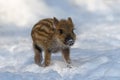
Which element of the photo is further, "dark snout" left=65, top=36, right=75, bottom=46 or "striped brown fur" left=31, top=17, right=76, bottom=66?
"striped brown fur" left=31, top=17, right=76, bottom=66

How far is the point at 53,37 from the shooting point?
1036 centimetres

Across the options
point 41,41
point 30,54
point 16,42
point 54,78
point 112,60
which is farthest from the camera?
point 16,42

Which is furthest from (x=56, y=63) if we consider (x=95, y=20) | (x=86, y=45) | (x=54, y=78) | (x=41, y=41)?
(x=95, y=20)

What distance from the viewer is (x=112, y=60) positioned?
382 inches

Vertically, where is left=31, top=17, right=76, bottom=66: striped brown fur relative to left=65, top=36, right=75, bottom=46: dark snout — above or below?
above

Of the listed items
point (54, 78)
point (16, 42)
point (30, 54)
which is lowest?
point (54, 78)

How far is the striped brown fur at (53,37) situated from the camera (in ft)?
33.1

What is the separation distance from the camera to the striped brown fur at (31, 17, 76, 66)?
1010 centimetres

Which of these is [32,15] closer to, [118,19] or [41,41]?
[118,19]

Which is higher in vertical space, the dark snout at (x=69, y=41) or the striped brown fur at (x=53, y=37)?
the striped brown fur at (x=53, y=37)

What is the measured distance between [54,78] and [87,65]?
34.4 inches

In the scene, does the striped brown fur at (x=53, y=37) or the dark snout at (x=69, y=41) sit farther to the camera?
the striped brown fur at (x=53, y=37)

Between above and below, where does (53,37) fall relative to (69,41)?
above

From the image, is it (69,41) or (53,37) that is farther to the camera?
(53,37)
